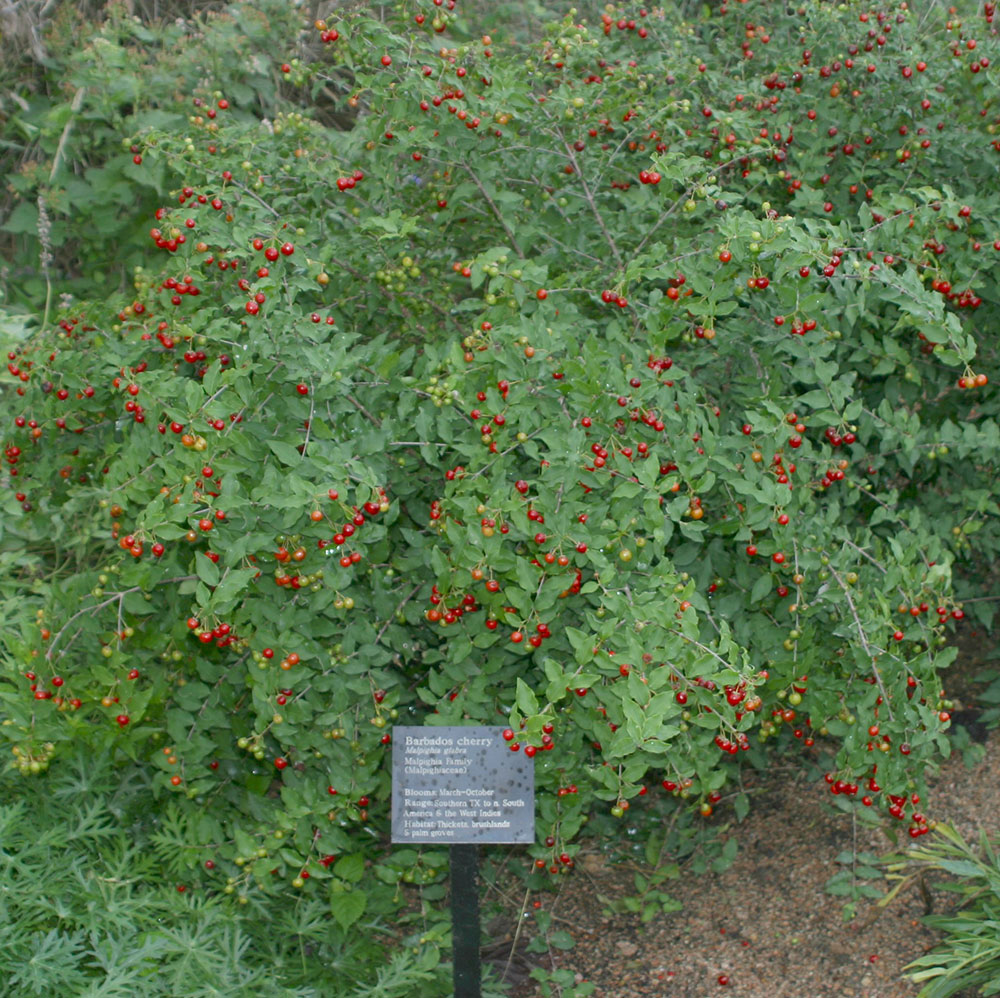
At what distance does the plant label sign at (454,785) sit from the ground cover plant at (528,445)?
7 cm

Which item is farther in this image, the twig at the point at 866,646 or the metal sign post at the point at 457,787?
the twig at the point at 866,646

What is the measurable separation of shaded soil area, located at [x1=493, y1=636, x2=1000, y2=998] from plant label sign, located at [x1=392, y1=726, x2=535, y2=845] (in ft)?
2.58

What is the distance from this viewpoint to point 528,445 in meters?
2.47

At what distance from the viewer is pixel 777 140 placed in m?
3.20

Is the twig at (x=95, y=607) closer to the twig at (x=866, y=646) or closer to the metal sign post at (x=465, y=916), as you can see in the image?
the metal sign post at (x=465, y=916)

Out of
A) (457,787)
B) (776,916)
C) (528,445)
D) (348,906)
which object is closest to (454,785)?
(457,787)

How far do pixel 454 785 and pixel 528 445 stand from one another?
2.45ft

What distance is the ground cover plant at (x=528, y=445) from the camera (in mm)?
2365

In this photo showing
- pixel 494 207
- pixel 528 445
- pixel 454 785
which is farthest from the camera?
pixel 494 207

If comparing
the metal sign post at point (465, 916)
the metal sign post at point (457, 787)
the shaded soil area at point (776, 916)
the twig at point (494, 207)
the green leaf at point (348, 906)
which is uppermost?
the twig at point (494, 207)

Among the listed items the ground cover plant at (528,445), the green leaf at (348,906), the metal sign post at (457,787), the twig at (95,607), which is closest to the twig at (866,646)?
the ground cover plant at (528,445)

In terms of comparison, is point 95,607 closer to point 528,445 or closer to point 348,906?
point 348,906

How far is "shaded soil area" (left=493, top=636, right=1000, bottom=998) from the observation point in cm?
281

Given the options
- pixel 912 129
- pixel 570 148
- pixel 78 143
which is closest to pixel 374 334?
pixel 570 148
